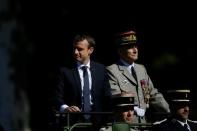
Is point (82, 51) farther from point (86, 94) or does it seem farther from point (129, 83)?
point (129, 83)

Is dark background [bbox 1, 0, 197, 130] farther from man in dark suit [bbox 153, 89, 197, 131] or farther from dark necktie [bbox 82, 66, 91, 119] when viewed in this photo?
man in dark suit [bbox 153, 89, 197, 131]

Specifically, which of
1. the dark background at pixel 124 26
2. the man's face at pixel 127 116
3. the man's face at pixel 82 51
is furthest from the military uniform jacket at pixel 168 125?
the dark background at pixel 124 26

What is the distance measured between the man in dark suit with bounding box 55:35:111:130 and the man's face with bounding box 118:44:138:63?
26 cm

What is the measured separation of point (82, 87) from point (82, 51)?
1.19 ft

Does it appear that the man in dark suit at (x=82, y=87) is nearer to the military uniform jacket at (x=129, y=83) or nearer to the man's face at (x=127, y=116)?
the military uniform jacket at (x=129, y=83)

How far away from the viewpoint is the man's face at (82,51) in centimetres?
1385

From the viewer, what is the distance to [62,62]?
16531 mm

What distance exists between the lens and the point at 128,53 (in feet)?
45.6

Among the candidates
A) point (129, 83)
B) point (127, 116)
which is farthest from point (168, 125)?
point (129, 83)

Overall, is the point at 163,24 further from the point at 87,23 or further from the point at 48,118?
the point at 48,118

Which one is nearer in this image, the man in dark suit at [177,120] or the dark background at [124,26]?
the man in dark suit at [177,120]

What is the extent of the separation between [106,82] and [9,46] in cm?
103

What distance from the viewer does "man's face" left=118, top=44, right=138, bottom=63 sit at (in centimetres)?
1393

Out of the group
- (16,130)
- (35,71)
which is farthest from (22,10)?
(16,130)
